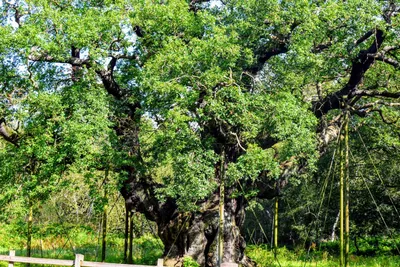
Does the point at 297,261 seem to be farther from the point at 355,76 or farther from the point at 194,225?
the point at 355,76

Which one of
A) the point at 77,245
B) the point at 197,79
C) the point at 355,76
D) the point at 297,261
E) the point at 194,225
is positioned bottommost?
the point at 297,261

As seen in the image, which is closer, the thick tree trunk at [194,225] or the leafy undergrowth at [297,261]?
the thick tree trunk at [194,225]

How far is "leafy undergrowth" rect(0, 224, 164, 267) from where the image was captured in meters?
17.5

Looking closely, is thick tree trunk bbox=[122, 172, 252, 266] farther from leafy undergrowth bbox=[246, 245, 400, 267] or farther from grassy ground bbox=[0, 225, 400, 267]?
grassy ground bbox=[0, 225, 400, 267]

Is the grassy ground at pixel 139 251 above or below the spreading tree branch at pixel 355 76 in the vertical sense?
below

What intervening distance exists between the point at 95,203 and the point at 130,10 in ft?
17.5

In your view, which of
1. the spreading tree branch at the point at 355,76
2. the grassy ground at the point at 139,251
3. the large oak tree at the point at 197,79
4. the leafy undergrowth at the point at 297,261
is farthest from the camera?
the grassy ground at the point at 139,251

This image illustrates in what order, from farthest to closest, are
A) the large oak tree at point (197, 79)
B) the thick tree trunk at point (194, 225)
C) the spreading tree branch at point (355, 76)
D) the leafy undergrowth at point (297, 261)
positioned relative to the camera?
the leafy undergrowth at point (297, 261) < the thick tree trunk at point (194, 225) < the spreading tree branch at point (355, 76) < the large oak tree at point (197, 79)

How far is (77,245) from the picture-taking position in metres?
22.9

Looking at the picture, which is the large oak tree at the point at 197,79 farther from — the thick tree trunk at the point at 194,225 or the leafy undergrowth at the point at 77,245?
the leafy undergrowth at the point at 77,245

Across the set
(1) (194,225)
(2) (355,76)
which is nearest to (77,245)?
(1) (194,225)

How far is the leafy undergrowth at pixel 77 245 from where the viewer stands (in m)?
17.5

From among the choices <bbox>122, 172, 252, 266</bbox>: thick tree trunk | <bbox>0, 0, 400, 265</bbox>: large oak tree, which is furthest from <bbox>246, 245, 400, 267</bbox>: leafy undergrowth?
<bbox>0, 0, 400, 265</bbox>: large oak tree

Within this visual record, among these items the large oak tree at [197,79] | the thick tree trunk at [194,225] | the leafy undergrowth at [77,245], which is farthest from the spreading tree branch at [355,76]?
the leafy undergrowth at [77,245]
